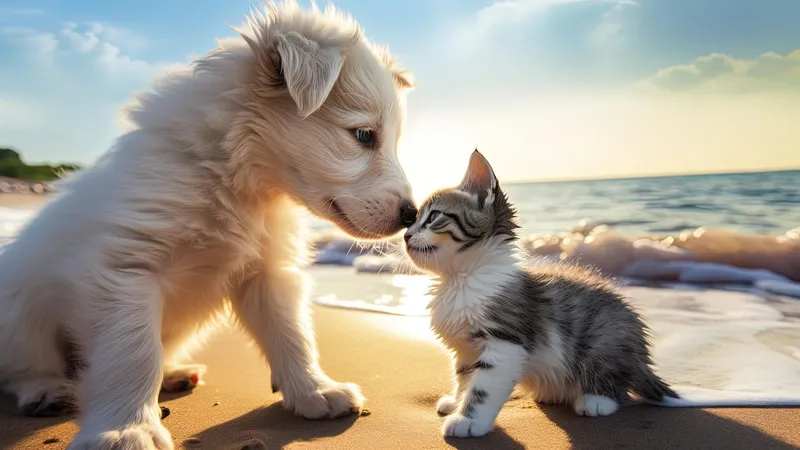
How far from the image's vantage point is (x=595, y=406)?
7.73ft

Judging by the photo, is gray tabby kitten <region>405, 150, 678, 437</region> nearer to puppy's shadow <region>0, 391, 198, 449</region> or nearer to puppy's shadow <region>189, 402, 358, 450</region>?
puppy's shadow <region>189, 402, 358, 450</region>

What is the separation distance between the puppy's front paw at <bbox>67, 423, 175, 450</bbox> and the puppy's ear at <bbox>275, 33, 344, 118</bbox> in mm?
1207

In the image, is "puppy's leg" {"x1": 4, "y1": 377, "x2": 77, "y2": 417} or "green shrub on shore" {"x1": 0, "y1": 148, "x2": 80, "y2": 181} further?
"green shrub on shore" {"x1": 0, "y1": 148, "x2": 80, "y2": 181}

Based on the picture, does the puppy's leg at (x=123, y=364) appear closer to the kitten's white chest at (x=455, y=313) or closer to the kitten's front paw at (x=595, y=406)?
the kitten's white chest at (x=455, y=313)

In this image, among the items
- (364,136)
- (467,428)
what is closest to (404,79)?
(364,136)

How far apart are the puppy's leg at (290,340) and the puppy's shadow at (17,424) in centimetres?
80

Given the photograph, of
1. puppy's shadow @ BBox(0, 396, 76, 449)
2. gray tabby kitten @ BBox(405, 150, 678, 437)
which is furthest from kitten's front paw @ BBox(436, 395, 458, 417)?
puppy's shadow @ BBox(0, 396, 76, 449)

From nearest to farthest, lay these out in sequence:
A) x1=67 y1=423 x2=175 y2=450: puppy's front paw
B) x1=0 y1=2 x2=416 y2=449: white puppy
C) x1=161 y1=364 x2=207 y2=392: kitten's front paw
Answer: x1=67 y1=423 x2=175 y2=450: puppy's front paw
x1=0 y1=2 x2=416 y2=449: white puppy
x1=161 y1=364 x2=207 y2=392: kitten's front paw

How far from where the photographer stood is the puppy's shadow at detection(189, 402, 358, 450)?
86.6 inches

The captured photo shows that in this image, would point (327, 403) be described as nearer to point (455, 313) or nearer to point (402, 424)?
point (402, 424)

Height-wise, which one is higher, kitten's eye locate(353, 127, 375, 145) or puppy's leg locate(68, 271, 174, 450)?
kitten's eye locate(353, 127, 375, 145)

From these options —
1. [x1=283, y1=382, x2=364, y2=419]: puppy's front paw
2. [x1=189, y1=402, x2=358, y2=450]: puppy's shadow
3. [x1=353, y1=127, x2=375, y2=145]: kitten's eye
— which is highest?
[x1=353, y1=127, x2=375, y2=145]: kitten's eye

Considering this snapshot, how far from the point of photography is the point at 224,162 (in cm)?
247

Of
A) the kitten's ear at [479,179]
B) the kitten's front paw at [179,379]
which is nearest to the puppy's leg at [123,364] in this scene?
the kitten's front paw at [179,379]
